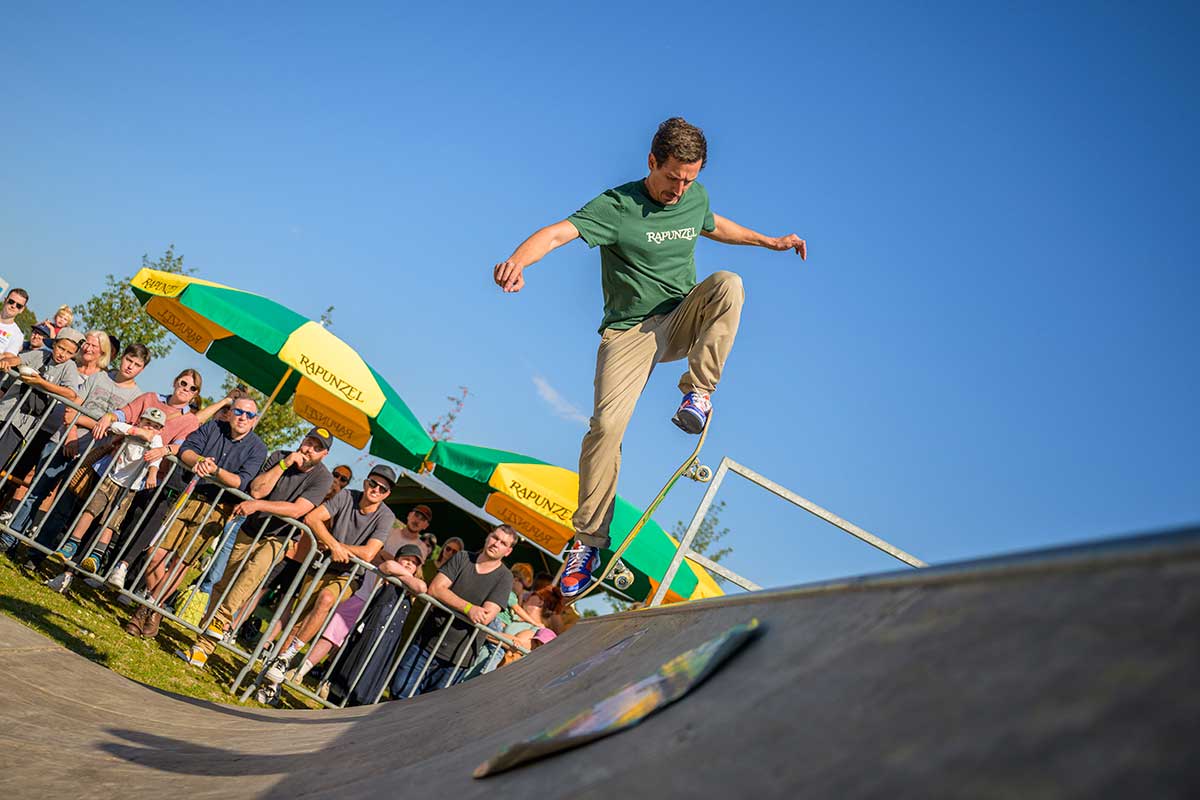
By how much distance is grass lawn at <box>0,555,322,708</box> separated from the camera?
6262 mm

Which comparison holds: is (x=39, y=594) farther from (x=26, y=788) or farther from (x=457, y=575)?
(x=26, y=788)

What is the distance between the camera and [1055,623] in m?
1.01

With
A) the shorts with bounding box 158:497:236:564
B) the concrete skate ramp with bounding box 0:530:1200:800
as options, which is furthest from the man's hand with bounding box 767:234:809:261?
the shorts with bounding box 158:497:236:564

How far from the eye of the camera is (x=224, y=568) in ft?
25.0

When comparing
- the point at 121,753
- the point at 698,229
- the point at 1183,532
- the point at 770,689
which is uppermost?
the point at 698,229

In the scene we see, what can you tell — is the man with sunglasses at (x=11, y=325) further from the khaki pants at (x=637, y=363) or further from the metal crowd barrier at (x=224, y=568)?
the khaki pants at (x=637, y=363)

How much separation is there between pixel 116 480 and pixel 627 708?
7.10 m

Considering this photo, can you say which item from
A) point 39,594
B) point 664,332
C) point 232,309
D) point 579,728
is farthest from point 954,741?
point 232,309

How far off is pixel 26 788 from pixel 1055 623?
2.26 m

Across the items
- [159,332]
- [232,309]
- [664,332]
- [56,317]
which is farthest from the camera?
[159,332]

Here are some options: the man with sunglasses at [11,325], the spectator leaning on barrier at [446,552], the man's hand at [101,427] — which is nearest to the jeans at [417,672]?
the spectator leaning on barrier at [446,552]

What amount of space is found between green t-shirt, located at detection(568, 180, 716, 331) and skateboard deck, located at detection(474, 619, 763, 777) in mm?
3151

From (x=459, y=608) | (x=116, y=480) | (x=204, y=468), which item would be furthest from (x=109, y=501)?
(x=459, y=608)

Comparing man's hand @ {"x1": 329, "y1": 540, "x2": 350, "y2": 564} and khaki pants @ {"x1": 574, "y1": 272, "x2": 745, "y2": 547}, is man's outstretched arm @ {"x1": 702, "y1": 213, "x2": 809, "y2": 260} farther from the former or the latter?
man's hand @ {"x1": 329, "y1": 540, "x2": 350, "y2": 564}
